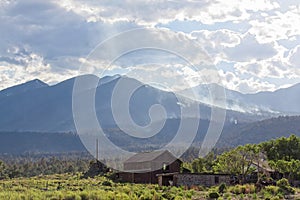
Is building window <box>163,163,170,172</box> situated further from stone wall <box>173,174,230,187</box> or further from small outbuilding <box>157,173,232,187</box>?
stone wall <box>173,174,230,187</box>

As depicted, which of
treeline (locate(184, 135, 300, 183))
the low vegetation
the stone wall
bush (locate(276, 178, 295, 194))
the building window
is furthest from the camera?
the building window

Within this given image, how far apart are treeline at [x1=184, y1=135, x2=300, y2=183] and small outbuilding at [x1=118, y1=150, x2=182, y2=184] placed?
3097 millimetres

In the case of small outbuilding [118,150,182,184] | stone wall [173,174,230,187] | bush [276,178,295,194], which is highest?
small outbuilding [118,150,182,184]

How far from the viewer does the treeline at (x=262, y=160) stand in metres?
51.0

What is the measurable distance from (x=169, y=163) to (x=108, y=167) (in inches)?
494

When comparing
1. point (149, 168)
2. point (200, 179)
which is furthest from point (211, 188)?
point (149, 168)

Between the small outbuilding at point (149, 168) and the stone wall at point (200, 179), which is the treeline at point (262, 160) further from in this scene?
the small outbuilding at point (149, 168)

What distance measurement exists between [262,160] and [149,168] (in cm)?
1335

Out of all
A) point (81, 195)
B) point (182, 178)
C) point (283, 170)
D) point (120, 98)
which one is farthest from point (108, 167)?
point (81, 195)

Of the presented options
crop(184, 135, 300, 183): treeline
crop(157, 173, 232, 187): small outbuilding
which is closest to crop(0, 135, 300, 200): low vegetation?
crop(184, 135, 300, 183): treeline

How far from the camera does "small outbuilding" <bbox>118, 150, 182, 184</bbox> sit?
59.7 meters

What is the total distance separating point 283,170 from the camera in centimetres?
5088

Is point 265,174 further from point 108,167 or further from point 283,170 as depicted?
point 108,167

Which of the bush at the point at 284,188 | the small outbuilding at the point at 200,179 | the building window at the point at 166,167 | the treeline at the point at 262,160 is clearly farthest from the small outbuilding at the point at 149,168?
the bush at the point at 284,188
